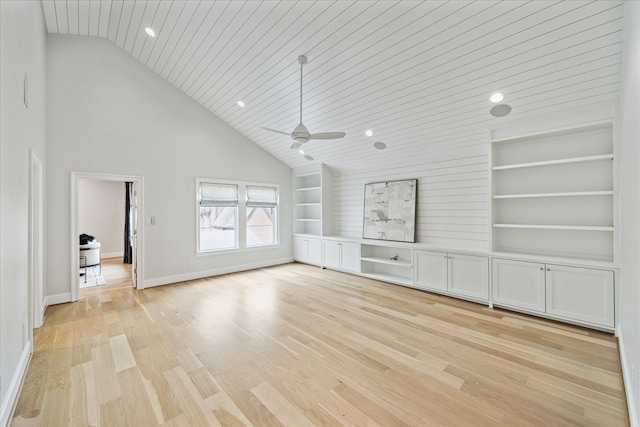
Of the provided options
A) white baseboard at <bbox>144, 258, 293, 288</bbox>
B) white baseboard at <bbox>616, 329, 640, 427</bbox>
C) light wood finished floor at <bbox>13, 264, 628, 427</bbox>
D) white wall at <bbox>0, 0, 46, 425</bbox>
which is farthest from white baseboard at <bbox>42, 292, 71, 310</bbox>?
white baseboard at <bbox>616, 329, 640, 427</bbox>

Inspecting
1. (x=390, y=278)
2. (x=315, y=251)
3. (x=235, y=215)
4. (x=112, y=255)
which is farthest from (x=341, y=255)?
(x=112, y=255)

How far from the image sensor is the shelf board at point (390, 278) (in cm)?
512

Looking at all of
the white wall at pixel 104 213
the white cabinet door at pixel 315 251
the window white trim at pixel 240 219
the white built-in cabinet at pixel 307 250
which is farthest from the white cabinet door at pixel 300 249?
the white wall at pixel 104 213

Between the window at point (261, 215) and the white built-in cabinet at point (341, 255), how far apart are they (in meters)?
1.51

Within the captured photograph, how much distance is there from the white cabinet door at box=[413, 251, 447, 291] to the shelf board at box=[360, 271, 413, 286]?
0.23 m

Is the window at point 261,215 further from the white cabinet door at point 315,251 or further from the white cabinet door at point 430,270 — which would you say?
the white cabinet door at point 430,270

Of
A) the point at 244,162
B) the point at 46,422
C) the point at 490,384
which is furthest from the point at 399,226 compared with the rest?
the point at 46,422

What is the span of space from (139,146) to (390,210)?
16.0ft

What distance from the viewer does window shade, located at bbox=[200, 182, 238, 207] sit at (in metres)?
5.91

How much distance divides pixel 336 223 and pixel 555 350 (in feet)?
15.3

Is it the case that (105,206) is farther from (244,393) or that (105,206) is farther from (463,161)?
(463,161)

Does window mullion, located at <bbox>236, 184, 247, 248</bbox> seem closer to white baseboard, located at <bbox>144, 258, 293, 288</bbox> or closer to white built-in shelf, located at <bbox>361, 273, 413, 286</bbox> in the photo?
white baseboard, located at <bbox>144, 258, 293, 288</bbox>

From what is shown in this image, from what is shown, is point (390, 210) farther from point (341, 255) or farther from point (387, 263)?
point (341, 255)

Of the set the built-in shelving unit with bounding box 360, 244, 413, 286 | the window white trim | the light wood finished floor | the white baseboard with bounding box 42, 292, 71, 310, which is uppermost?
the window white trim
